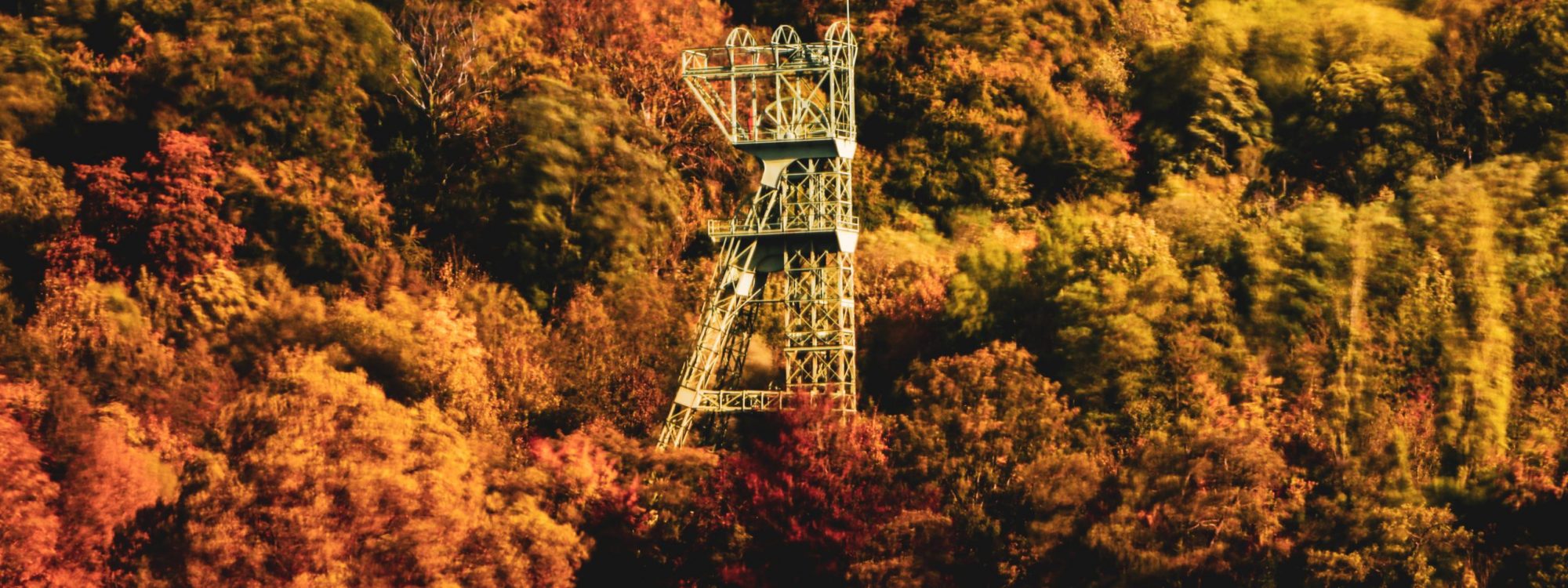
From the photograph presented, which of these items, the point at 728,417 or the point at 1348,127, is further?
the point at 1348,127

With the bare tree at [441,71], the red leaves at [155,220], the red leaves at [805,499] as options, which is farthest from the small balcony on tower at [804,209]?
the red leaves at [155,220]

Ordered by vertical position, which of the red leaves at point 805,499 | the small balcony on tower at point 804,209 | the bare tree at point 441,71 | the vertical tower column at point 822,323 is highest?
the bare tree at point 441,71

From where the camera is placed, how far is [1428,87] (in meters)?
58.5

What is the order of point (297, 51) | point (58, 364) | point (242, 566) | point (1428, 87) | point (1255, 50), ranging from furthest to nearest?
1. point (1255, 50)
2. point (1428, 87)
3. point (297, 51)
4. point (58, 364)
5. point (242, 566)

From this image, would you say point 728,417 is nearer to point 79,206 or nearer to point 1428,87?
point 79,206

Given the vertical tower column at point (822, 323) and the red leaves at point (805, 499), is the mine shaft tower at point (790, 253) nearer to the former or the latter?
the vertical tower column at point (822, 323)

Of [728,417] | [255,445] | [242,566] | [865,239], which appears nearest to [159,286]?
[255,445]

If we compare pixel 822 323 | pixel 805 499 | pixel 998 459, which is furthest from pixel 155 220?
pixel 998 459

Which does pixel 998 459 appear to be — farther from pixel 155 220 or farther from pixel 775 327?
pixel 155 220

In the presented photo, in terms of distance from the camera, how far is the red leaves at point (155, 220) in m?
50.6

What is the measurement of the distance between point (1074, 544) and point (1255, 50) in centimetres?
2790

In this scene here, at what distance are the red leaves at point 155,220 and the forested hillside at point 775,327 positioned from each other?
14cm

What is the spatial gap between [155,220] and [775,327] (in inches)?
648

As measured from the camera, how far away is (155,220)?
51219 millimetres
